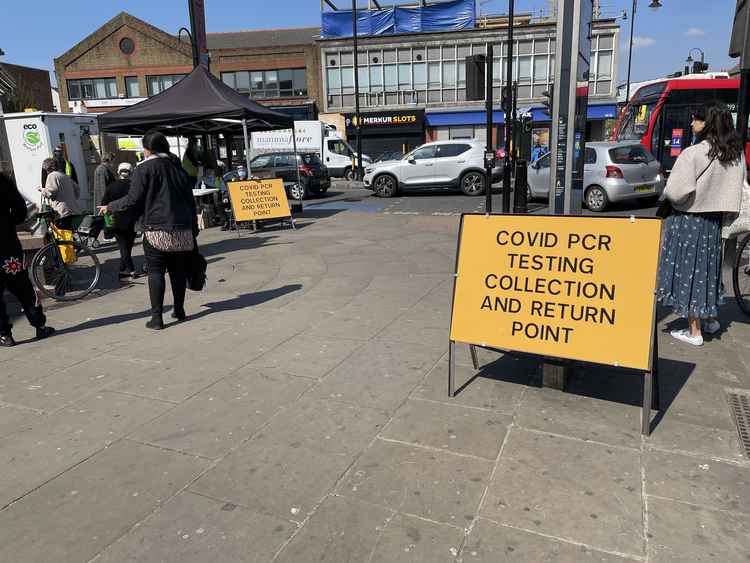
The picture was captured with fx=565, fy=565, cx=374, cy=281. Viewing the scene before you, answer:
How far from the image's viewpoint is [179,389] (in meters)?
4.00

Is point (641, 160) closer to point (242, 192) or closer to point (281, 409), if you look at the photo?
point (242, 192)

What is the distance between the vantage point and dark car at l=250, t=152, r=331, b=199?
1886 cm

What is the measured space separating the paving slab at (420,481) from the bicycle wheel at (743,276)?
3.75m

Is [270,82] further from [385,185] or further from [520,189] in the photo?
[520,189]

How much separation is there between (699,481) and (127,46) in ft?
166

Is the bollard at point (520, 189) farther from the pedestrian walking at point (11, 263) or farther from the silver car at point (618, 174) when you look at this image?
the pedestrian walking at point (11, 263)

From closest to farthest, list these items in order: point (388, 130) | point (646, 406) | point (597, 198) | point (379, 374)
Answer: point (646, 406), point (379, 374), point (597, 198), point (388, 130)

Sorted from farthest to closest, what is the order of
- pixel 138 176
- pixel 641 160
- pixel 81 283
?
1. pixel 641 160
2. pixel 81 283
3. pixel 138 176

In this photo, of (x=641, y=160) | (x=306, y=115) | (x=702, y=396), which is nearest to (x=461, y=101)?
(x=306, y=115)

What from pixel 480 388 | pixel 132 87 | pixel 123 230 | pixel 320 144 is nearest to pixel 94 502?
pixel 480 388

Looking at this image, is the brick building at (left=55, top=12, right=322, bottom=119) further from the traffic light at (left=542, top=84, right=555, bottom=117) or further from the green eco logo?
the traffic light at (left=542, top=84, right=555, bottom=117)

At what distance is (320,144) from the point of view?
27.9m

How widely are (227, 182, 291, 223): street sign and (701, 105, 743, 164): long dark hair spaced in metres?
8.51

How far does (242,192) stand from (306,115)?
32.1 meters
